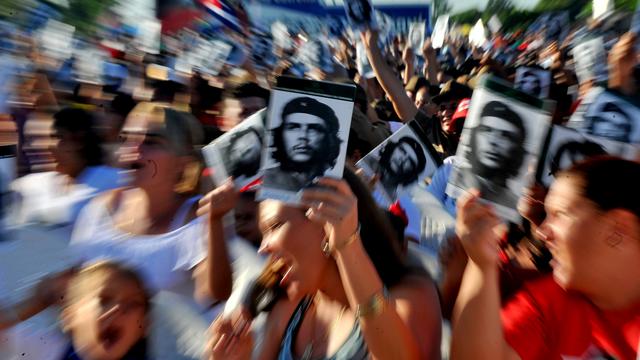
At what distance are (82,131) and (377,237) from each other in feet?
7.36

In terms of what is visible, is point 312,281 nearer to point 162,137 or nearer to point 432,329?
point 432,329

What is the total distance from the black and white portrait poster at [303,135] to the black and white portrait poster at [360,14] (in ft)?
5.17

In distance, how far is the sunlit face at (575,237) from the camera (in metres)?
1.38

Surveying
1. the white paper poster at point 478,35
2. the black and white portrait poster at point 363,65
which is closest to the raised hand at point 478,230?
the black and white portrait poster at point 363,65

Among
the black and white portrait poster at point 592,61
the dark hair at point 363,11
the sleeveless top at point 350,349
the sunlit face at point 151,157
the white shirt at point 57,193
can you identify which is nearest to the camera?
the sleeveless top at point 350,349

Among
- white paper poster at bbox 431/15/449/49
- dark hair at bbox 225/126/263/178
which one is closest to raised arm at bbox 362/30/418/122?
dark hair at bbox 225/126/263/178

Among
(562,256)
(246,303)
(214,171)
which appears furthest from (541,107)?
(214,171)

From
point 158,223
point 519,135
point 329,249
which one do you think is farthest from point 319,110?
point 158,223

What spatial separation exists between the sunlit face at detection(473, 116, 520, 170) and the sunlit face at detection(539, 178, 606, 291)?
0.59 feet

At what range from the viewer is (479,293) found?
4.61 ft

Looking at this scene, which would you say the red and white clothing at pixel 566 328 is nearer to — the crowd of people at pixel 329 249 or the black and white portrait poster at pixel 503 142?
the crowd of people at pixel 329 249

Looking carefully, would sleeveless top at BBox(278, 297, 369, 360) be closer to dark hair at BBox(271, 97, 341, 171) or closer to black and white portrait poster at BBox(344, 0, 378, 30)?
dark hair at BBox(271, 97, 341, 171)

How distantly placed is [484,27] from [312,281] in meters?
7.19

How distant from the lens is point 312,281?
65.6 inches
